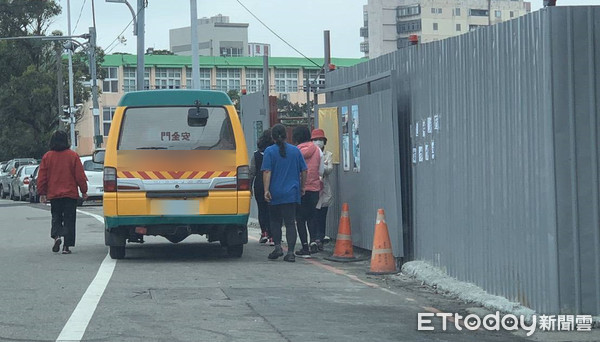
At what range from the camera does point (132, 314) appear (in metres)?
9.32

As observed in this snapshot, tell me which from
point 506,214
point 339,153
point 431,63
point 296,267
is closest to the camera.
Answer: point 506,214

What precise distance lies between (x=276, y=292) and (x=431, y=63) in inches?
129

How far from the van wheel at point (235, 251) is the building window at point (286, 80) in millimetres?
87352

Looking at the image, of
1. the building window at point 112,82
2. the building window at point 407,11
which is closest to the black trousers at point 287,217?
the building window at point 112,82

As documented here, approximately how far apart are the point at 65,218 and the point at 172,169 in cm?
243

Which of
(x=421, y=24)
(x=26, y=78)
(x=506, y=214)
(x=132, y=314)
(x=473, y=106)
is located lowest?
(x=132, y=314)

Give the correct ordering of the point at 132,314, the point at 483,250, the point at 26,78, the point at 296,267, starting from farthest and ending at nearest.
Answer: the point at 26,78 < the point at 296,267 < the point at 483,250 < the point at 132,314

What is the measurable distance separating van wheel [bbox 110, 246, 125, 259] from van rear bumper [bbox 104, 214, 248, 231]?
1.70ft

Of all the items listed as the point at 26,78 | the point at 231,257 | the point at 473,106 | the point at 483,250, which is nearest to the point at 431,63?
the point at 473,106

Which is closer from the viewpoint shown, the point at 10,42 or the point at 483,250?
the point at 483,250

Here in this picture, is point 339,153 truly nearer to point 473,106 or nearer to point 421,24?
point 473,106

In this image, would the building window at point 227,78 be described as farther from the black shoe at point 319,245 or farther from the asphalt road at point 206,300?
the asphalt road at point 206,300

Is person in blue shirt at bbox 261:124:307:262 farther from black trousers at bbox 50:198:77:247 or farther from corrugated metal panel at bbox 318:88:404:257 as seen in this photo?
black trousers at bbox 50:198:77:247

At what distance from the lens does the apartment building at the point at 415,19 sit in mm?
118062
